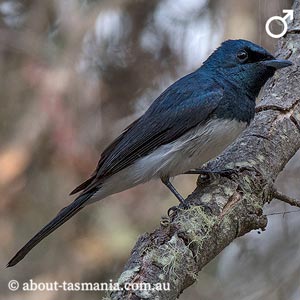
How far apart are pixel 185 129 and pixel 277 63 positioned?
0.70 meters

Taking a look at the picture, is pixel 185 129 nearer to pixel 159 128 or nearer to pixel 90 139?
pixel 159 128

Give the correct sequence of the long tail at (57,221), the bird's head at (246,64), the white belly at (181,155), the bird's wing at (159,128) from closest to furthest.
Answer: the long tail at (57,221) → the white belly at (181,155) → the bird's wing at (159,128) → the bird's head at (246,64)

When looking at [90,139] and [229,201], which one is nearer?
[229,201]

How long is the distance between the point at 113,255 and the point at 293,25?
2028 mm

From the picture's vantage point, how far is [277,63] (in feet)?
13.4

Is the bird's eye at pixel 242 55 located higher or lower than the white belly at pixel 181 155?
higher

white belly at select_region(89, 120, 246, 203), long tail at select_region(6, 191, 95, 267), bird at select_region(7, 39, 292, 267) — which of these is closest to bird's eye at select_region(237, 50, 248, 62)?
bird at select_region(7, 39, 292, 267)

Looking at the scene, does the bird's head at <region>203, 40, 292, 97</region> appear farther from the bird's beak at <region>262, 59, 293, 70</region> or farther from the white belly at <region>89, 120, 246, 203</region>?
the white belly at <region>89, 120, 246, 203</region>

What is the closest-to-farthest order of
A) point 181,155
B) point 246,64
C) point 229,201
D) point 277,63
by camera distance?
point 229,201 < point 181,155 < point 277,63 < point 246,64

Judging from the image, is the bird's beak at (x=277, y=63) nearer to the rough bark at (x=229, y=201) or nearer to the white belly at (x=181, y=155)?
the rough bark at (x=229, y=201)

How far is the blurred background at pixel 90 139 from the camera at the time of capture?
15.6 feet

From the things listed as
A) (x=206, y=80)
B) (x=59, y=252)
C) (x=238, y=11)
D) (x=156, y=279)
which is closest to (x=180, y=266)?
(x=156, y=279)

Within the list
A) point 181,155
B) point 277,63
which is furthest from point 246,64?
point 181,155

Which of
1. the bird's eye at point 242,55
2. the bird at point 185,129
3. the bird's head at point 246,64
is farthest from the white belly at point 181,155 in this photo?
the bird's eye at point 242,55
